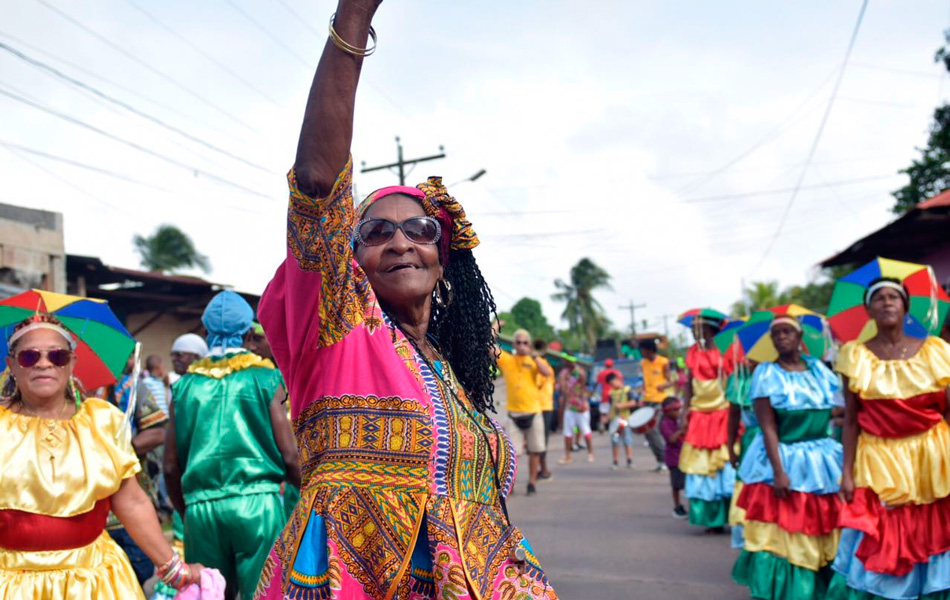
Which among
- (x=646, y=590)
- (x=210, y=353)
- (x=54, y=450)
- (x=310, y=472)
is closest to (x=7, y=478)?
(x=54, y=450)

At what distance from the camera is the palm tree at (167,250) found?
37656 millimetres

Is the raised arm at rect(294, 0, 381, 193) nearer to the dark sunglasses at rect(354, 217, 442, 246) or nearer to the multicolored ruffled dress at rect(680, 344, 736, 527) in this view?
the dark sunglasses at rect(354, 217, 442, 246)

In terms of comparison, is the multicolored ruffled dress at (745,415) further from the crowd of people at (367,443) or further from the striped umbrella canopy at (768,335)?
the striped umbrella canopy at (768,335)

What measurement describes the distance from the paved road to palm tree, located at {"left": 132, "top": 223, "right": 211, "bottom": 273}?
92.9ft

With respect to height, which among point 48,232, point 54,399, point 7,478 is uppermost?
point 48,232

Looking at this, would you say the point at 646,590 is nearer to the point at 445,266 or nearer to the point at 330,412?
the point at 445,266

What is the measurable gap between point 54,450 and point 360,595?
2426 mm

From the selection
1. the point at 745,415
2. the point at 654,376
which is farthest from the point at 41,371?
the point at 654,376

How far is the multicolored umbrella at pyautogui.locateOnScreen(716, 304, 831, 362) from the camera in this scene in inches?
281

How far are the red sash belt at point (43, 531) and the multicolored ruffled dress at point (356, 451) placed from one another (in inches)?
82.4

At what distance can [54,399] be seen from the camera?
12.6ft

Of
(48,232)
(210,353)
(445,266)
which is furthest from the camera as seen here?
(48,232)

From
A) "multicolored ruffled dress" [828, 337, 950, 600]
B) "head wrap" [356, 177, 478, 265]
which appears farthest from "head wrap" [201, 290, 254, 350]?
"multicolored ruffled dress" [828, 337, 950, 600]

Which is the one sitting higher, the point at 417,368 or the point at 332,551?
the point at 417,368
